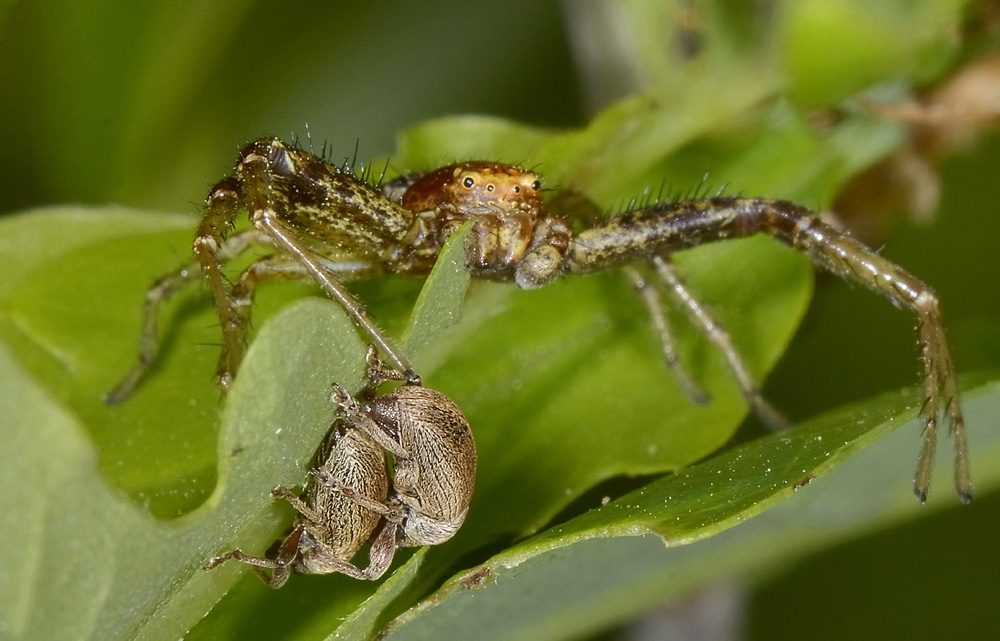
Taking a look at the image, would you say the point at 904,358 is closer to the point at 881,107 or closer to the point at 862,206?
the point at 862,206

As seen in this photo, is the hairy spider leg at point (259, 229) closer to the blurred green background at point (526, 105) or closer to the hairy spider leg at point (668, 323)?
the blurred green background at point (526, 105)

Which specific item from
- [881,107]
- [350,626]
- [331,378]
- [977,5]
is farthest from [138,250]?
[977,5]

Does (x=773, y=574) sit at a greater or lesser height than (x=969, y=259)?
lesser

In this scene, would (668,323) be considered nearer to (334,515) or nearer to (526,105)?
(334,515)

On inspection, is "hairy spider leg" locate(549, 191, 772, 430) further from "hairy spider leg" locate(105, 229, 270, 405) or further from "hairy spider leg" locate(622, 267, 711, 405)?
"hairy spider leg" locate(105, 229, 270, 405)

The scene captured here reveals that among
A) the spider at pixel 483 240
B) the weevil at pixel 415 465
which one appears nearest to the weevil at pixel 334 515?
the weevil at pixel 415 465

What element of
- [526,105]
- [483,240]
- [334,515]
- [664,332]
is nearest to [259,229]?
[483,240]

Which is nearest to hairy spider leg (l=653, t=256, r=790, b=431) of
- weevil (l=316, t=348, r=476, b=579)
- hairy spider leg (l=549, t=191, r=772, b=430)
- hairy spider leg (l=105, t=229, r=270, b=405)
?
hairy spider leg (l=549, t=191, r=772, b=430)
